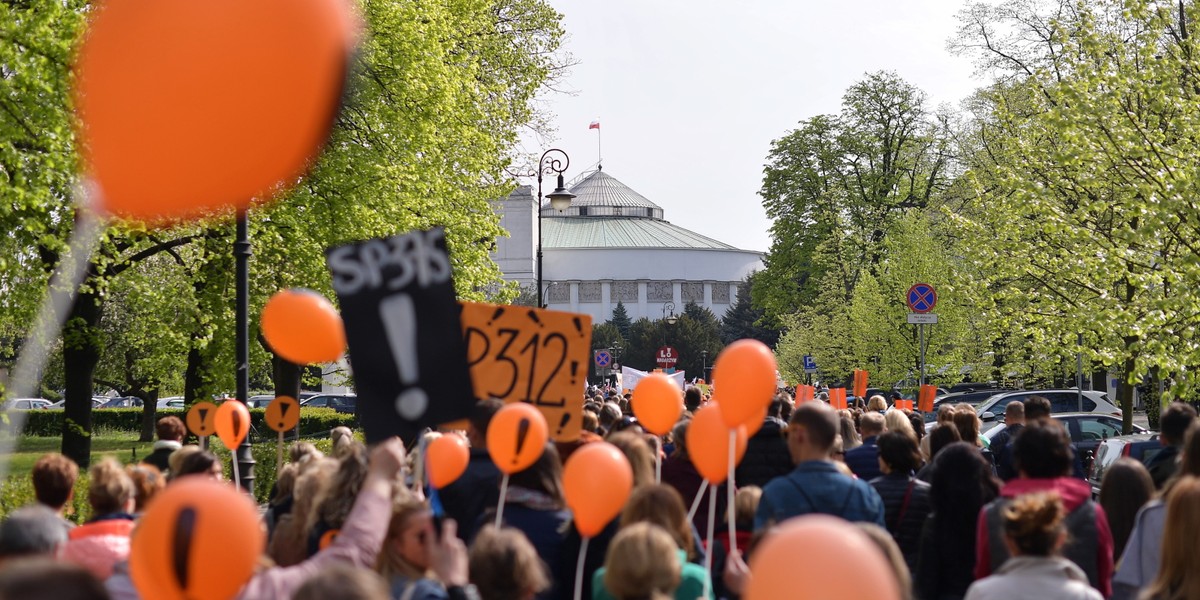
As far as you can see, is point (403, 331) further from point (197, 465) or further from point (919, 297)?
point (919, 297)

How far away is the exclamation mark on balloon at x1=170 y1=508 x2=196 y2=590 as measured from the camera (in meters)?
3.46

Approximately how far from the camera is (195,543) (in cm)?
346

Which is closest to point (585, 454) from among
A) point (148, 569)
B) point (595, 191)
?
point (148, 569)

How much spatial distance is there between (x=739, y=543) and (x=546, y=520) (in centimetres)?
123

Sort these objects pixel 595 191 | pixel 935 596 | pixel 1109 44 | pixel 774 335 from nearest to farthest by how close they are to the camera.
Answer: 1. pixel 935 596
2. pixel 1109 44
3. pixel 774 335
4. pixel 595 191

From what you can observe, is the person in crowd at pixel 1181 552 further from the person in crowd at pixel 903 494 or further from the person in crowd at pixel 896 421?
the person in crowd at pixel 896 421

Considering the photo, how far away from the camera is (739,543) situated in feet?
21.6

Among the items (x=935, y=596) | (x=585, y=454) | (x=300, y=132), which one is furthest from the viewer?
(x=300, y=132)

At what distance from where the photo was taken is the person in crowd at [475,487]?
21.0 ft

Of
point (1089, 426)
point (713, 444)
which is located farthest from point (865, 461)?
point (1089, 426)

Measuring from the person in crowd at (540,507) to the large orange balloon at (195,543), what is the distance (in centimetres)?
233

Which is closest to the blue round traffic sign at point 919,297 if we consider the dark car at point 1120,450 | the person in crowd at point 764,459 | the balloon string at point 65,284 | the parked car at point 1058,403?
the dark car at point 1120,450

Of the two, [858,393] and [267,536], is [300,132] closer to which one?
[267,536]

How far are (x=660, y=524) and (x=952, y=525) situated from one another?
1.97 m
